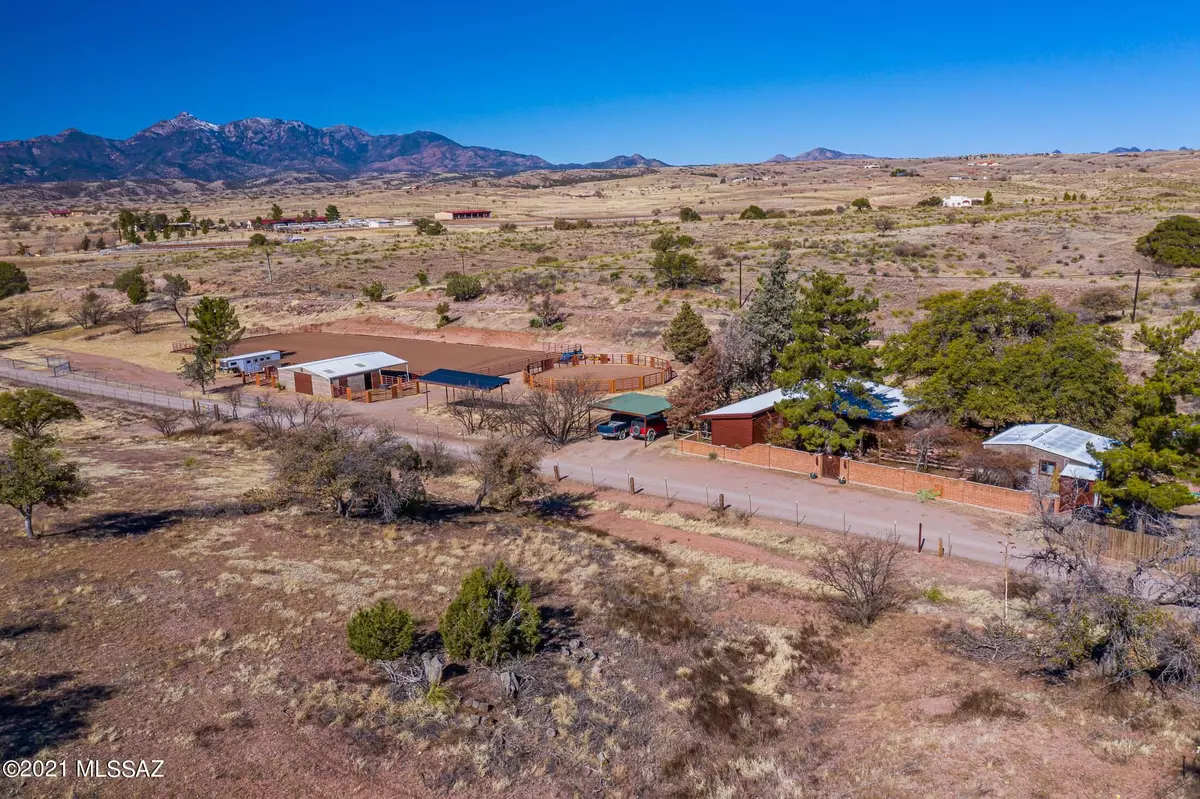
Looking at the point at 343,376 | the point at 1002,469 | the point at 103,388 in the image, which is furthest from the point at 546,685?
the point at 103,388

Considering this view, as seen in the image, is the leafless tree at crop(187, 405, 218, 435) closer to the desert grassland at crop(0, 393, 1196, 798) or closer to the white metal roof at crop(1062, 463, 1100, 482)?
the desert grassland at crop(0, 393, 1196, 798)

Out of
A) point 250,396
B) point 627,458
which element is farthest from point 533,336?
point 627,458

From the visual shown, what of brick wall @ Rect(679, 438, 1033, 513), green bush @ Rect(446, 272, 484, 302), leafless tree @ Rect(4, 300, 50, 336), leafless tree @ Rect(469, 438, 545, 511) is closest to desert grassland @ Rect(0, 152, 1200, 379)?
green bush @ Rect(446, 272, 484, 302)

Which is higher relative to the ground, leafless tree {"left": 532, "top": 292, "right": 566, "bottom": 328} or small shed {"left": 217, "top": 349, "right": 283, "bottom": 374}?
leafless tree {"left": 532, "top": 292, "right": 566, "bottom": 328}

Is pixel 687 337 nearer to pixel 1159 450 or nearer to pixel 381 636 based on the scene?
pixel 1159 450

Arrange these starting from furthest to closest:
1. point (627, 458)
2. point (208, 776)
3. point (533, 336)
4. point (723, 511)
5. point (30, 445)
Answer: point (533, 336) → point (627, 458) → point (723, 511) → point (30, 445) → point (208, 776)

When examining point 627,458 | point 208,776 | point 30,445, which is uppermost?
point 30,445

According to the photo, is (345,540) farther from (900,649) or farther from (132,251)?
(132,251)
